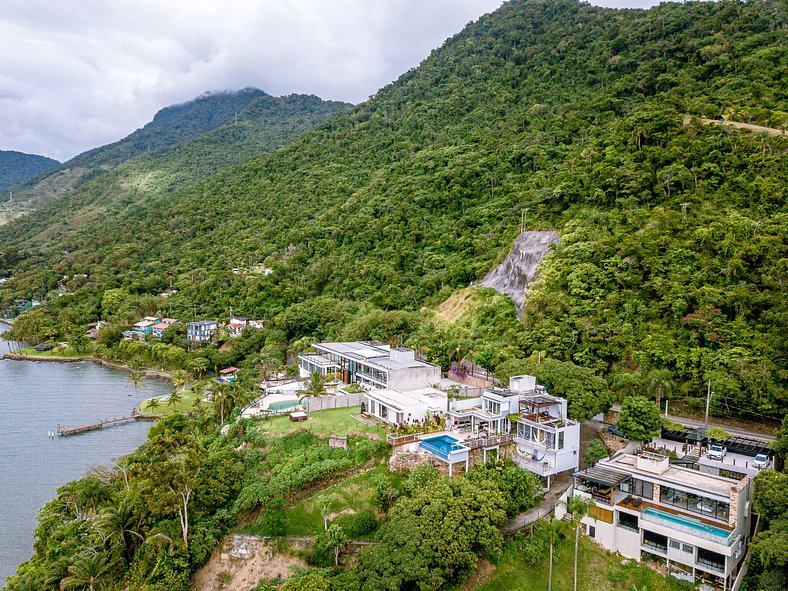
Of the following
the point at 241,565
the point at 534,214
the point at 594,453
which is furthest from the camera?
the point at 534,214

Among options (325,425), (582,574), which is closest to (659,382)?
(582,574)

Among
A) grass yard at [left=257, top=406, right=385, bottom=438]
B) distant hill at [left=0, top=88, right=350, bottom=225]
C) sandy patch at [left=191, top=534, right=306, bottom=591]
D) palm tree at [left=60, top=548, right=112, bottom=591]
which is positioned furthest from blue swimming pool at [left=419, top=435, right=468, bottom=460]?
distant hill at [left=0, top=88, right=350, bottom=225]

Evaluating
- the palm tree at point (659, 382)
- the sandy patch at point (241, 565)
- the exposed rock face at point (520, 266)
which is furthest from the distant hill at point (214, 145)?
the palm tree at point (659, 382)

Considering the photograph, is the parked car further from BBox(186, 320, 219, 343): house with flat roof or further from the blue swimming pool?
BBox(186, 320, 219, 343): house with flat roof

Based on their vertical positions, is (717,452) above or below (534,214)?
below

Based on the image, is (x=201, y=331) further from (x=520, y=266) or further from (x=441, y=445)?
(x=441, y=445)

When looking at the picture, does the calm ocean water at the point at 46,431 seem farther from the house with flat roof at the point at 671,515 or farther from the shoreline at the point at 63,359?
the house with flat roof at the point at 671,515
